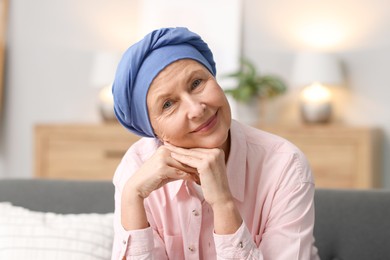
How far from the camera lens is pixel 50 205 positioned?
8.35ft

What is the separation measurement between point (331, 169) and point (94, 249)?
2.79m

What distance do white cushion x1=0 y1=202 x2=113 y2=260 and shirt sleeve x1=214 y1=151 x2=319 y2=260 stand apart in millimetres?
559

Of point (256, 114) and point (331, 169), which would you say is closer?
point (331, 169)

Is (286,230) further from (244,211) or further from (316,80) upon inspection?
(316,80)

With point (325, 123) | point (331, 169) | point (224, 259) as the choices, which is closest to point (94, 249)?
point (224, 259)

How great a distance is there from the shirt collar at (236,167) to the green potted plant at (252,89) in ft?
10.3

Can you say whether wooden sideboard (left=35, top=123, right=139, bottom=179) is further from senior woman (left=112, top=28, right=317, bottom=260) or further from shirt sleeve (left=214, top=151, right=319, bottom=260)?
shirt sleeve (left=214, top=151, right=319, bottom=260)

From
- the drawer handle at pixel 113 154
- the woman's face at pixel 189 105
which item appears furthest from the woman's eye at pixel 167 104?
the drawer handle at pixel 113 154

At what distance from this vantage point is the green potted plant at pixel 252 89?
5.22 meters

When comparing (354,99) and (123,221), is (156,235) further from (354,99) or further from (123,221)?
(354,99)

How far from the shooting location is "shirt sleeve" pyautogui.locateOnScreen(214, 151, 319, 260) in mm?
1868

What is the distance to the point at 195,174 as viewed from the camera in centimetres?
199

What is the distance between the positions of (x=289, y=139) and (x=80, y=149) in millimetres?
1478

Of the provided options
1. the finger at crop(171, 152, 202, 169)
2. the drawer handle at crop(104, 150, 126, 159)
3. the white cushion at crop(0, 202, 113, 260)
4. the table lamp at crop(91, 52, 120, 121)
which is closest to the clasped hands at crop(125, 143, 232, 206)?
the finger at crop(171, 152, 202, 169)
